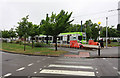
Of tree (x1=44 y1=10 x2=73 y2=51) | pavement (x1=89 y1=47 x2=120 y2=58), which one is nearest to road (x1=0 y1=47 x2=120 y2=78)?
pavement (x1=89 y1=47 x2=120 y2=58)

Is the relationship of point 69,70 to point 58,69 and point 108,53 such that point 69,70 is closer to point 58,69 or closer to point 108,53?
point 58,69

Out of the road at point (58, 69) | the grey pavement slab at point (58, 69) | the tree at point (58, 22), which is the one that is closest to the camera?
the road at point (58, 69)

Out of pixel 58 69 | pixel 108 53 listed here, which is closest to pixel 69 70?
pixel 58 69

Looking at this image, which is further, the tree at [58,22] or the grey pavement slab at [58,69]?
the tree at [58,22]

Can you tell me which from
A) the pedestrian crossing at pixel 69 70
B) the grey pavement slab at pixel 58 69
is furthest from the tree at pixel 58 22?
the pedestrian crossing at pixel 69 70

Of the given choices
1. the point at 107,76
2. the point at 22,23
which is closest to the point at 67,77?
→ the point at 107,76

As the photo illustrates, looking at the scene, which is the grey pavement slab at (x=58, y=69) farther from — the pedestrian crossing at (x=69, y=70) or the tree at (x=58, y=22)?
the tree at (x=58, y=22)

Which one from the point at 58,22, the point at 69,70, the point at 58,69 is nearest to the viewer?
the point at 69,70

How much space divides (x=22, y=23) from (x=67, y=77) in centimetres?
1486

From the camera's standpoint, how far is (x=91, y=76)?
5082mm

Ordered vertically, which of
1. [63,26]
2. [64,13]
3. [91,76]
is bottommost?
[91,76]

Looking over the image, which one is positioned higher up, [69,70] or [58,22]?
[58,22]

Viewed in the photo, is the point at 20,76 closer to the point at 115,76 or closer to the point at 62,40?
the point at 115,76

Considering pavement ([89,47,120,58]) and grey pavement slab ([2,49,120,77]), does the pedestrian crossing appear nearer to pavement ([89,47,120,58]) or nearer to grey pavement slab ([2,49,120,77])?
grey pavement slab ([2,49,120,77])
